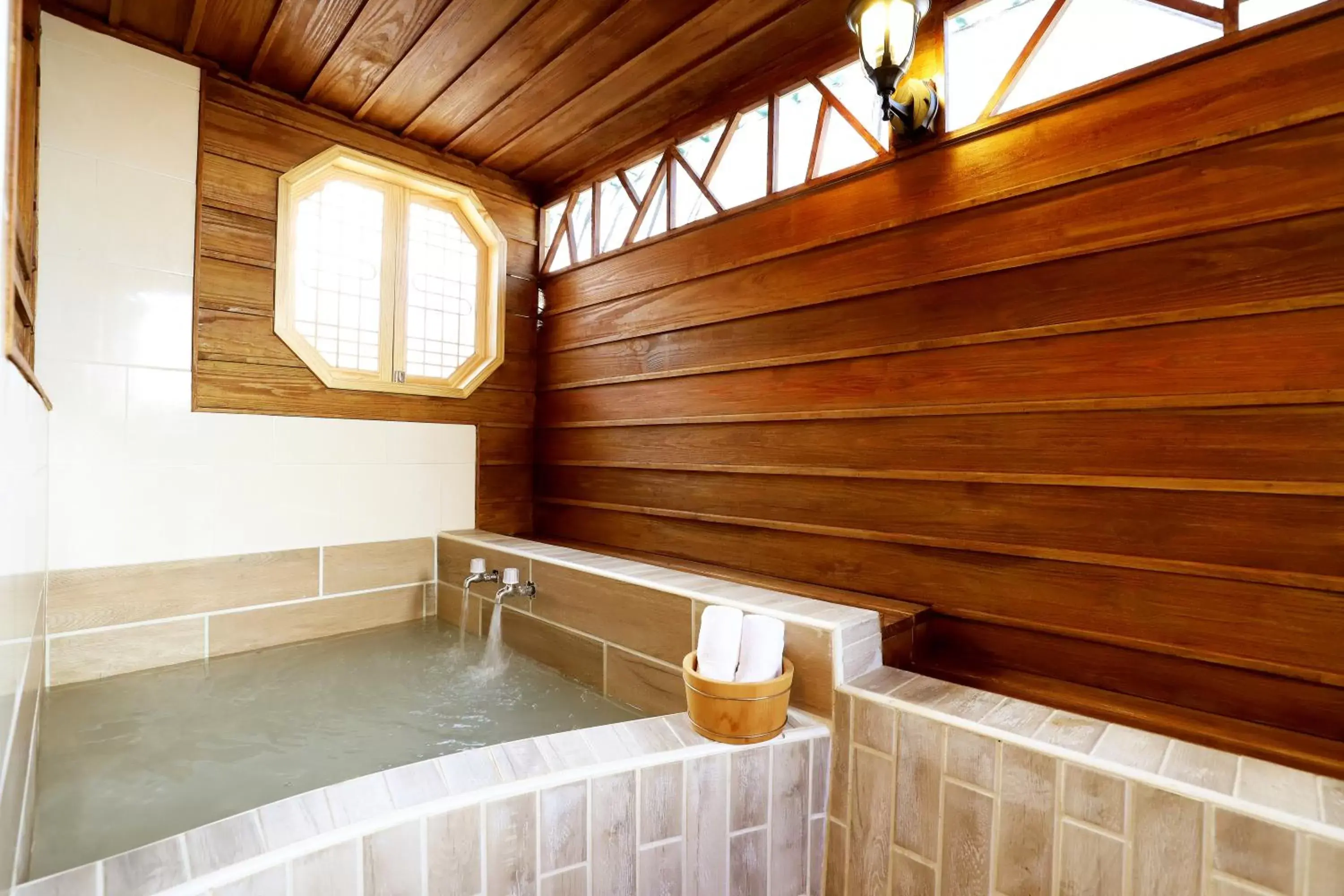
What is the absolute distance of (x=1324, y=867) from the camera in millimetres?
952

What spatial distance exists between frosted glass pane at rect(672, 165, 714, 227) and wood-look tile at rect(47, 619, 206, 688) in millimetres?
2451

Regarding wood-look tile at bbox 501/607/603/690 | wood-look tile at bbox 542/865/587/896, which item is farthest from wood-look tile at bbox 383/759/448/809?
wood-look tile at bbox 501/607/603/690

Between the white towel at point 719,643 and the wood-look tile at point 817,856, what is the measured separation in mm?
417

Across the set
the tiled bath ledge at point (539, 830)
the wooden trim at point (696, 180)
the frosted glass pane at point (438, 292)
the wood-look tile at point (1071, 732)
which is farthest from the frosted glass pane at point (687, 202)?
the wood-look tile at point (1071, 732)

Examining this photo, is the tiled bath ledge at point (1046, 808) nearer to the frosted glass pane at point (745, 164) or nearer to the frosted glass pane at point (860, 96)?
the frosted glass pane at point (860, 96)

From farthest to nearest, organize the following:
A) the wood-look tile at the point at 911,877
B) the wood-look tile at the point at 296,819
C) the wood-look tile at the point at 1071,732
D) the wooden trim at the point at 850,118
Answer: the wooden trim at the point at 850,118
the wood-look tile at the point at 911,877
the wood-look tile at the point at 1071,732
the wood-look tile at the point at 296,819

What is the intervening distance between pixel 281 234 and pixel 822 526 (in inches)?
96.1

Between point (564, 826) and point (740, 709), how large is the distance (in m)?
0.42

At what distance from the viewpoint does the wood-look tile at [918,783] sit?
4.32 ft

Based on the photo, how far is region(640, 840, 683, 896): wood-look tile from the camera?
127 centimetres

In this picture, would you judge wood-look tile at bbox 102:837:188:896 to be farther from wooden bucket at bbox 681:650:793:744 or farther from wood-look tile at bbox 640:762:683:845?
wooden bucket at bbox 681:650:793:744

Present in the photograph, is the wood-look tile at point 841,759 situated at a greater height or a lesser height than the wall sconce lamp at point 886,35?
lesser

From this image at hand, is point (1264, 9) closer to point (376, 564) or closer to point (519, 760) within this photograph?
point (519, 760)

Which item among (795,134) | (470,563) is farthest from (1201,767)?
(470,563)
